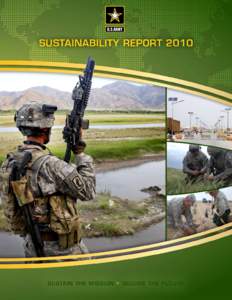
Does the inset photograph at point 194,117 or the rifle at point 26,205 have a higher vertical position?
the inset photograph at point 194,117

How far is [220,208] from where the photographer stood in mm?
3346

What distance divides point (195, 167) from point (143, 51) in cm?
81

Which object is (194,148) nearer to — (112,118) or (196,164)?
(196,164)

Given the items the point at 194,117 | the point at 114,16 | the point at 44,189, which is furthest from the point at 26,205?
the point at 114,16

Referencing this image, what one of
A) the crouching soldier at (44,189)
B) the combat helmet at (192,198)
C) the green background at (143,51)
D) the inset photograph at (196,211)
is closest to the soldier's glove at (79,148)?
the crouching soldier at (44,189)

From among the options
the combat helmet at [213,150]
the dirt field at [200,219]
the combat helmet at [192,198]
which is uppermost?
the combat helmet at [213,150]

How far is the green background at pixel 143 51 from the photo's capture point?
328 cm

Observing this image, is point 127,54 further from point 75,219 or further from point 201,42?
point 75,219

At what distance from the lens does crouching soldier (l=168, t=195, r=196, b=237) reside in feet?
10.9

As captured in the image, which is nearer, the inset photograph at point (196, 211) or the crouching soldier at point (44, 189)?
the crouching soldier at point (44, 189)

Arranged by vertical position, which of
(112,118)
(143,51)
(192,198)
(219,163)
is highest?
(143,51)

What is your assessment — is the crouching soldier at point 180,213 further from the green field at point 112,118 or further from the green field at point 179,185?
the green field at point 112,118

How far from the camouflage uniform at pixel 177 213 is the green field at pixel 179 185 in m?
0.05

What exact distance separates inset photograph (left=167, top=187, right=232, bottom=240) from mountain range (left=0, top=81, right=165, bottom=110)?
62 centimetres
